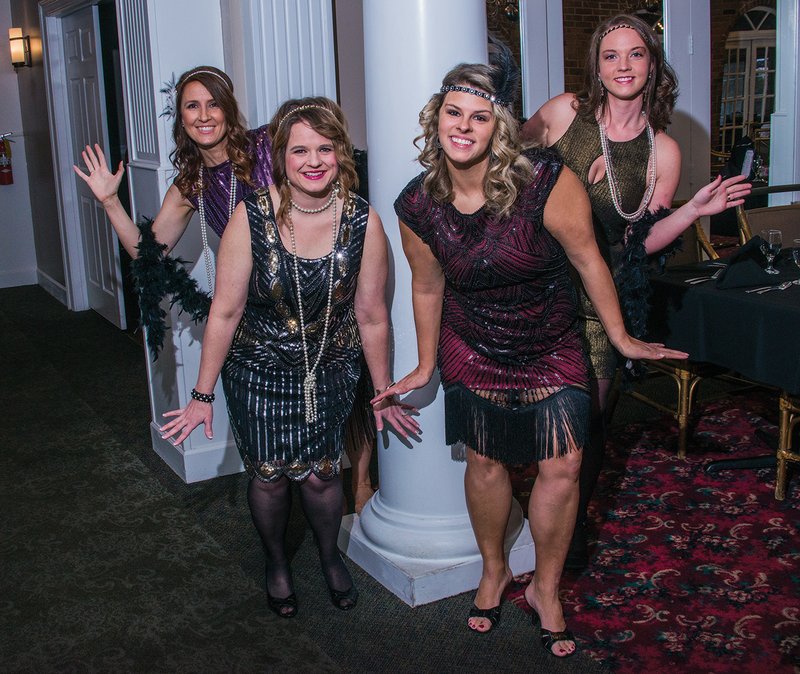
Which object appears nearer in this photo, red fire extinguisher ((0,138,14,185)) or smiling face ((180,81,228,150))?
smiling face ((180,81,228,150))

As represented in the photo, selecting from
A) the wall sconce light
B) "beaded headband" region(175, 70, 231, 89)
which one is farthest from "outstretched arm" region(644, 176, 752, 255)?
the wall sconce light

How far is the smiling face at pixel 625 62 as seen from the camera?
281 centimetres

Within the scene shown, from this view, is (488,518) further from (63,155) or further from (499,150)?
(63,155)

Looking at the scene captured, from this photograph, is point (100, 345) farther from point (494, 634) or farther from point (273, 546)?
point (494, 634)

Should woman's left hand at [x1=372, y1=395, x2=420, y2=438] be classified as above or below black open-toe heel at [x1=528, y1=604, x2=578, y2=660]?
above

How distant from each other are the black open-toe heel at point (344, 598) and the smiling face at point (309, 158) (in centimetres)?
Result: 117

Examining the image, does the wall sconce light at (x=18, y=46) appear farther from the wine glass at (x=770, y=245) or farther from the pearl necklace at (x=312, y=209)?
the wine glass at (x=770, y=245)

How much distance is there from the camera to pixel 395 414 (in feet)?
9.29

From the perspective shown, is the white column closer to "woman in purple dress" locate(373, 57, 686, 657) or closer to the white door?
"woman in purple dress" locate(373, 57, 686, 657)

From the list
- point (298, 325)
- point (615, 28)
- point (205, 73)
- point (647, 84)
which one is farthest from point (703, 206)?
point (205, 73)

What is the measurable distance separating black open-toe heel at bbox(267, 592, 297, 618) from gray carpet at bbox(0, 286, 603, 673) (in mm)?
22

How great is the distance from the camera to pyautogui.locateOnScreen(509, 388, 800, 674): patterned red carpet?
2.62m

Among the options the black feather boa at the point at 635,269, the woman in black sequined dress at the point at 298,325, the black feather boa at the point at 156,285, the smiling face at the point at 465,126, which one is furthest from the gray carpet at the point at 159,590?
the smiling face at the point at 465,126

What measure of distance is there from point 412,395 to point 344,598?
2.05ft
